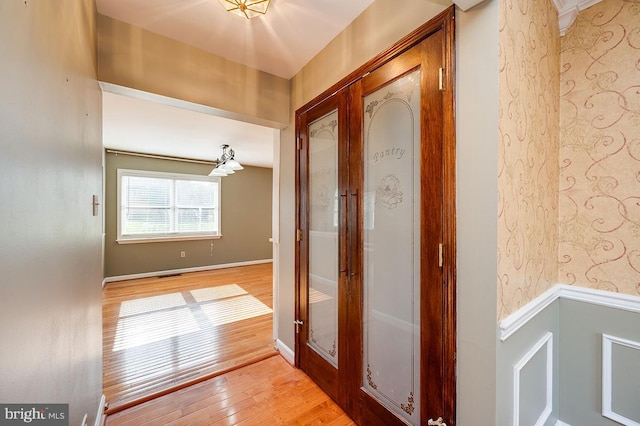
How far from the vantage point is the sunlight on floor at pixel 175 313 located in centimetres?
294

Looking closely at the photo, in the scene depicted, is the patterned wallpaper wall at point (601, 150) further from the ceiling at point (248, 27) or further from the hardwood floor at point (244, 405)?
the hardwood floor at point (244, 405)

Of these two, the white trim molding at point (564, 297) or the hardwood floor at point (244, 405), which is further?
the hardwood floor at point (244, 405)

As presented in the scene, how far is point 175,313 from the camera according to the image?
360 cm

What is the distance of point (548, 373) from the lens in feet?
→ 4.83

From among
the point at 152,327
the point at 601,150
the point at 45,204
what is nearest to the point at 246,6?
the point at 45,204

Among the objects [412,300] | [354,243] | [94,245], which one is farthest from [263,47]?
[412,300]

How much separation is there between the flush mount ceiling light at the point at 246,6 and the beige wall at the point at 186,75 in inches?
24.0

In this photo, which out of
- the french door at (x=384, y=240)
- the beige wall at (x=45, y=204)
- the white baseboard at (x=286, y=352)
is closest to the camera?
the beige wall at (x=45, y=204)

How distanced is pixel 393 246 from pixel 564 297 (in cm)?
112

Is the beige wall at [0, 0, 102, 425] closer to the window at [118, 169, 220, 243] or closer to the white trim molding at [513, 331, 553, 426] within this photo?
the white trim molding at [513, 331, 553, 426]

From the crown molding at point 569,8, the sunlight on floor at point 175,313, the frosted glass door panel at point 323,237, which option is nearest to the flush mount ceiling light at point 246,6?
the frosted glass door panel at point 323,237

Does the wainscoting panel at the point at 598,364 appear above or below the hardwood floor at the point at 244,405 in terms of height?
above

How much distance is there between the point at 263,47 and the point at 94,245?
183 cm

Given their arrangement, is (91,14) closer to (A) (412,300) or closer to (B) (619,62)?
(A) (412,300)
